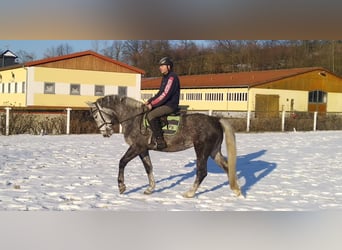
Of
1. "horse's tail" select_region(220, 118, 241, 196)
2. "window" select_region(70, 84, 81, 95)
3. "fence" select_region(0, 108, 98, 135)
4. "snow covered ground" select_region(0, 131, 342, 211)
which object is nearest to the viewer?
"snow covered ground" select_region(0, 131, 342, 211)

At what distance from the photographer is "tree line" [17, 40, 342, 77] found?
22.3 ft

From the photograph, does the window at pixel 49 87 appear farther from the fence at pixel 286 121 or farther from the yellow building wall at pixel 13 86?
the fence at pixel 286 121

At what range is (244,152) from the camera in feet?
33.4

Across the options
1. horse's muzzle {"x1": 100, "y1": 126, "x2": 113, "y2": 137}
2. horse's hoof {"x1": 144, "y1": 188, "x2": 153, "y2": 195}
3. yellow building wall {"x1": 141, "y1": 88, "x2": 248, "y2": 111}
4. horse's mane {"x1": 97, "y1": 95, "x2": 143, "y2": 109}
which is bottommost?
horse's hoof {"x1": 144, "y1": 188, "x2": 153, "y2": 195}

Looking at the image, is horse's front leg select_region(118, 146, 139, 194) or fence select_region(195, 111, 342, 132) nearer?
horse's front leg select_region(118, 146, 139, 194)

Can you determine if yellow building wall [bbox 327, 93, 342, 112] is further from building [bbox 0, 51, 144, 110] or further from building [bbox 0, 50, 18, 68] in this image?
building [bbox 0, 50, 18, 68]

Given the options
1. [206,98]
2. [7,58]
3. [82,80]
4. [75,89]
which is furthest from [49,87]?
[206,98]

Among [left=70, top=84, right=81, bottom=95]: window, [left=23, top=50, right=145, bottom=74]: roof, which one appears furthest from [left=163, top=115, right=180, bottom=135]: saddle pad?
[left=70, top=84, right=81, bottom=95]: window

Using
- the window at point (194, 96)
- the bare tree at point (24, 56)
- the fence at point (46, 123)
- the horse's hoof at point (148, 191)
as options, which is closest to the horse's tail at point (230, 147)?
the horse's hoof at point (148, 191)
